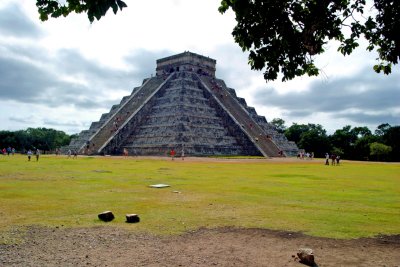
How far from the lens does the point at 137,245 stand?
6.44m

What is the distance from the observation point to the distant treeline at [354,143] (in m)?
66.6

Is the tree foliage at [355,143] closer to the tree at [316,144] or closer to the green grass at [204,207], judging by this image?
the tree at [316,144]

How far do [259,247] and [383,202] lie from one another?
21.0 feet

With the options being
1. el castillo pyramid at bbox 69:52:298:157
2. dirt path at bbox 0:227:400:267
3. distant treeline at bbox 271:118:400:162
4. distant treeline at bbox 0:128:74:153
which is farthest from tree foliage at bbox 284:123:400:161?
dirt path at bbox 0:227:400:267

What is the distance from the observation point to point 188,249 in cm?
630

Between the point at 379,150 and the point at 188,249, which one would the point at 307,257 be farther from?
the point at 379,150

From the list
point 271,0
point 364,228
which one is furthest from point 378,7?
point 364,228

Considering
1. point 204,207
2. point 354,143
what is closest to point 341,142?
point 354,143

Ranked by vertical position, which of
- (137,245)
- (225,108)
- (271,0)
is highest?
(225,108)

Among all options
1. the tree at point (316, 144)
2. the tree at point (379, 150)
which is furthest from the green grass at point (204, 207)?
the tree at point (316, 144)

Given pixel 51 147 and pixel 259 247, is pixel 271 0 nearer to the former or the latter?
pixel 259 247

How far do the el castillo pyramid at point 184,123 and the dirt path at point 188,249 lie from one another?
122 feet

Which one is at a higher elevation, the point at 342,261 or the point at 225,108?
A: the point at 225,108

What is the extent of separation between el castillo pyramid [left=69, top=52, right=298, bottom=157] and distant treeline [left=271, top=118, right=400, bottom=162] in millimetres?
18870
